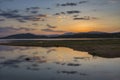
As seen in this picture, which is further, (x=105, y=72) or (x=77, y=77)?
(x=105, y=72)

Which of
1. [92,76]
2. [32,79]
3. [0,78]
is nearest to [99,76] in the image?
[92,76]

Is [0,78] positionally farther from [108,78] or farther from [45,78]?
[108,78]

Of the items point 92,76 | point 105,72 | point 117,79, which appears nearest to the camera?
point 117,79

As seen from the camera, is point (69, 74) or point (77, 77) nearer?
point (77, 77)

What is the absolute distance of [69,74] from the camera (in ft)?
80.6

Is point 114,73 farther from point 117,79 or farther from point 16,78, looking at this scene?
point 16,78

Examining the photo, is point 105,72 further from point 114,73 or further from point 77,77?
point 77,77

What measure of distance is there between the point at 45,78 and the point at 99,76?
15.2 feet

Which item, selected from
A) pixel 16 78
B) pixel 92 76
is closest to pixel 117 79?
pixel 92 76

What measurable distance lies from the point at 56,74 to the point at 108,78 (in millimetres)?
4958

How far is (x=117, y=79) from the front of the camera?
21547 mm

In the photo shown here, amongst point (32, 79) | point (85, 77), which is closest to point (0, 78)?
point (32, 79)

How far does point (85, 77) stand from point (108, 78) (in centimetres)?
191

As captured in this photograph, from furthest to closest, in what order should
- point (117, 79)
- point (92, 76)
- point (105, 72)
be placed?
point (105, 72), point (92, 76), point (117, 79)
